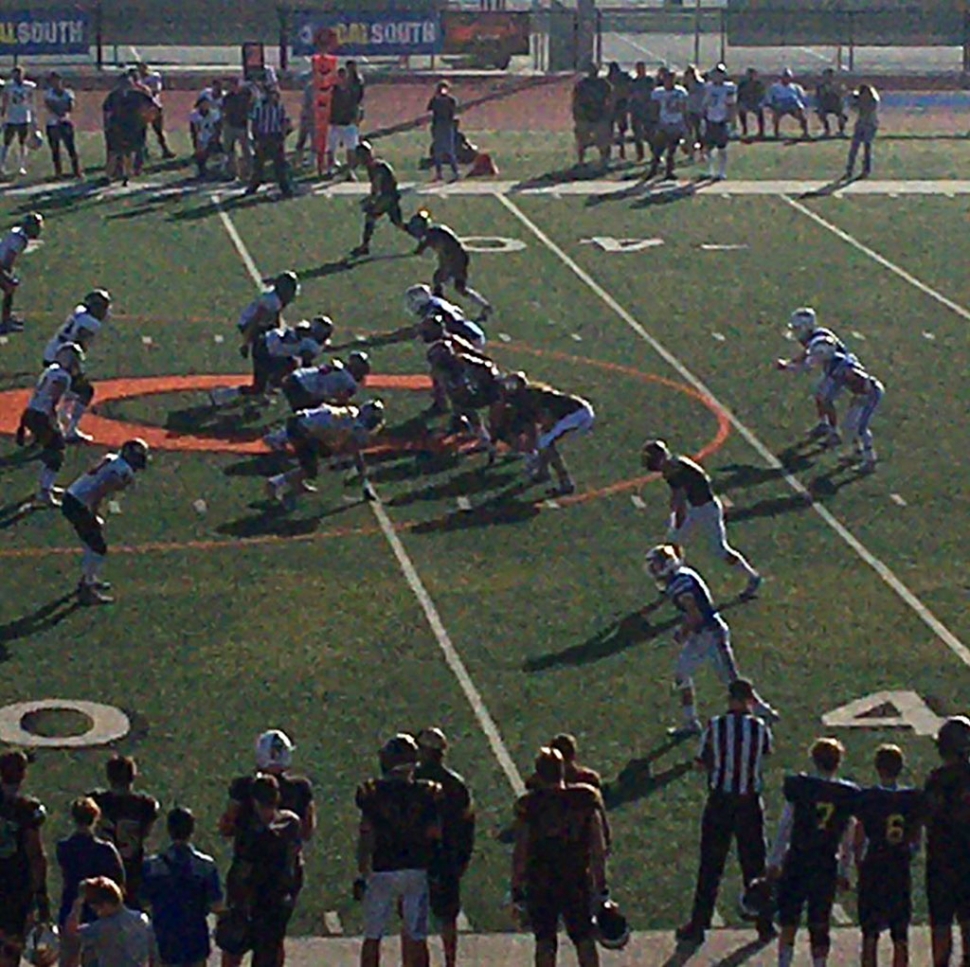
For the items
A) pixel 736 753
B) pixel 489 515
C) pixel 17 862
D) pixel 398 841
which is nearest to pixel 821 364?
pixel 489 515

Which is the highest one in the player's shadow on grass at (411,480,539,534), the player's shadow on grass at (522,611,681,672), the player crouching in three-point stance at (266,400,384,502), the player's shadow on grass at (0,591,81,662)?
the player crouching in three-point stance at (266,400,384,502)

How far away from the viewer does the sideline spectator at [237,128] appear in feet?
120

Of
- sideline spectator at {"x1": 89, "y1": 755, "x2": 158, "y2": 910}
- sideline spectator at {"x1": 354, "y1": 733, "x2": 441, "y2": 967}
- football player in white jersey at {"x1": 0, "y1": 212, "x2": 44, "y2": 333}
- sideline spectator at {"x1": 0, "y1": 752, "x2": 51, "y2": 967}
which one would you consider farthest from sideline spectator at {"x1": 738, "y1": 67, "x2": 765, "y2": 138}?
sideline spectator at {"x1": 0, "y1": 752, "x2": 51, "y2": 967}

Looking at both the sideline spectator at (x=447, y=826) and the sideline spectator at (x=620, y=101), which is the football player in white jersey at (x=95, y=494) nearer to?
the sideline spectator at (x=447, y=826)

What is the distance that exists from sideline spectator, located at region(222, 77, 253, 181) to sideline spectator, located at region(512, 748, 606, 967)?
25199 millimetres

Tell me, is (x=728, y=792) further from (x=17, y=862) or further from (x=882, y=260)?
(x=882, y=260)

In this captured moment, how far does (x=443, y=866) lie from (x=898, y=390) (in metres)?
14.0

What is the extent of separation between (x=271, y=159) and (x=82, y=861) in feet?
81.0

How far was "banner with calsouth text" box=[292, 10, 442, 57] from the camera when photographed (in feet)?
164

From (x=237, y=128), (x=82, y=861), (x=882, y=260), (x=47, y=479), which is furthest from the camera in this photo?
(x=237, y=128)

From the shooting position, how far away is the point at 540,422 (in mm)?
21656

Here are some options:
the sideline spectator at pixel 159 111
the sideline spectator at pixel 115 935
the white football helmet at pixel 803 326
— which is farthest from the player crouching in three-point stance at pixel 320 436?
the sideline spectator at pixel 159 111

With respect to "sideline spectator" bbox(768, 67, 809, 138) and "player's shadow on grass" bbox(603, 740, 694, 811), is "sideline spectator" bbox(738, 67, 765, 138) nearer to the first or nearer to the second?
"sideline spectator" bbox(768, 67, 809, 138)

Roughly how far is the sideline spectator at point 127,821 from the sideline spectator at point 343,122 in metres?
25.6
